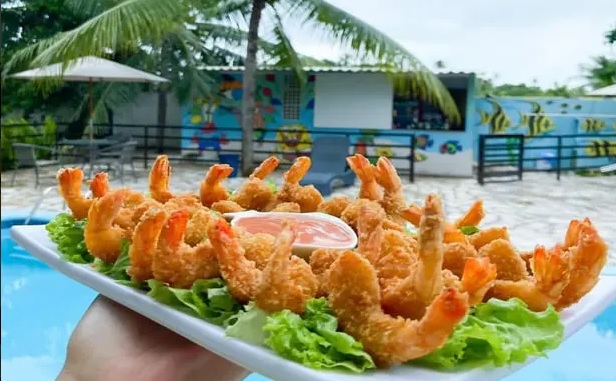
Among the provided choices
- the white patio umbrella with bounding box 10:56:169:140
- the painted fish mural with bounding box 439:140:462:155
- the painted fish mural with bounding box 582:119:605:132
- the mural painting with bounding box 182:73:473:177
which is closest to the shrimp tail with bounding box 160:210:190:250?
the white patio umbrella with bounding box 10:56:169:140

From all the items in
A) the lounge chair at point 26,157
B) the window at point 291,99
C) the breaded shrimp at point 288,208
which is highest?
the window at point 291,99

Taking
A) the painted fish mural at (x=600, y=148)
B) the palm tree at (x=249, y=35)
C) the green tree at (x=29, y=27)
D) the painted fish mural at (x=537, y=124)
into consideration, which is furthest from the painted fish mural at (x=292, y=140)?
the green tree at (x=29, y=27)

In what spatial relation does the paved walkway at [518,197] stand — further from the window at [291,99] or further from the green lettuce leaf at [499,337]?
the green lettuce leaf at [499,337]

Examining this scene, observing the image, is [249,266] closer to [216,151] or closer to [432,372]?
[432,372]

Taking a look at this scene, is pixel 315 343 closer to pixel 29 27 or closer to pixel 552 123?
pixel 552 123

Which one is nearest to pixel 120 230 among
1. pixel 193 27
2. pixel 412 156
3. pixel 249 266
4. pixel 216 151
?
pixel 249 266
